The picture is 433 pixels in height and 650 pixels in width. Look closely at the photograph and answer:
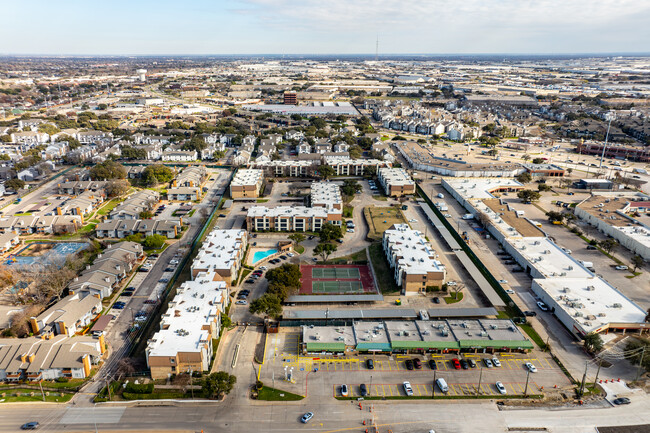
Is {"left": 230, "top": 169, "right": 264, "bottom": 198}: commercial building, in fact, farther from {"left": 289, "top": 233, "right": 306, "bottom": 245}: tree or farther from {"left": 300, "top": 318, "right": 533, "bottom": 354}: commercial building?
{"left": 300, "top": 318, "right": 533, "bottom": 354}: commercial building

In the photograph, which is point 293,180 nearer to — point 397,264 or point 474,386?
point 397,264

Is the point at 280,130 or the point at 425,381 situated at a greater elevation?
the point at 280,130

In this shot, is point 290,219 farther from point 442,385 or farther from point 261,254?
point 442,385

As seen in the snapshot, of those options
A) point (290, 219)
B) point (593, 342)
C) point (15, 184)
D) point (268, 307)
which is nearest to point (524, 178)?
point (290, 219)

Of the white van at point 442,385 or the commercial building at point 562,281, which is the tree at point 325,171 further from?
the white van at point 442,385

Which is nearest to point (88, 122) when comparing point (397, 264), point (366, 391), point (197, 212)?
point (197, 212)

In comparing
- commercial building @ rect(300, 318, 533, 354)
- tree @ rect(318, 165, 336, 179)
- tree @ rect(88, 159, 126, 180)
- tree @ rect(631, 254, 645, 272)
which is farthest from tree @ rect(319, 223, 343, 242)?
tree @ rect(88, 159, 126, 180)

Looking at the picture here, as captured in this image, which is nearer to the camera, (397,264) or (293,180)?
(397,264)
